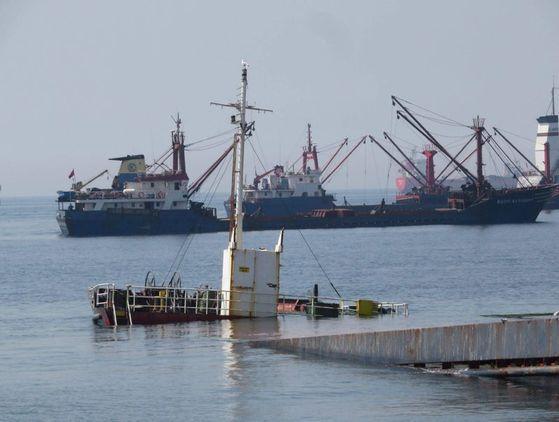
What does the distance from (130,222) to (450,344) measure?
438ft

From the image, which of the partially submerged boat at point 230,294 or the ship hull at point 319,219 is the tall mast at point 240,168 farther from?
the ship hull at point 319,219

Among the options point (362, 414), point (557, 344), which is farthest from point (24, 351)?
point (557, 344)

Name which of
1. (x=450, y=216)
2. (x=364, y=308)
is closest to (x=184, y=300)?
(x=364, y=308)

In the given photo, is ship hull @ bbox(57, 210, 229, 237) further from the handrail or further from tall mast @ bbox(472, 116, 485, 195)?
the handrail

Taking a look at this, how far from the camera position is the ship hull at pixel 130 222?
170 metres

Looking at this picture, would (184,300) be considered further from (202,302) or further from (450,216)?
(450,216)

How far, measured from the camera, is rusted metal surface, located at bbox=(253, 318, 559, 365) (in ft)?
123

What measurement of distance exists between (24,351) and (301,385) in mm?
16092

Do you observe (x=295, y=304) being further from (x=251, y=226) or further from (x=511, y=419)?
(x=251, y=226)

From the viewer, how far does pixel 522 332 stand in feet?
124

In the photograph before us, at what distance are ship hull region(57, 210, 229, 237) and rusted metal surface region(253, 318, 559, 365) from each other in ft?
412

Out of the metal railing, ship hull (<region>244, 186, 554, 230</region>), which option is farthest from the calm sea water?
ship hull (<region>244, 186, 554, 230</region>)

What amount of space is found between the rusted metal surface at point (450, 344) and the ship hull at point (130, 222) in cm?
12561

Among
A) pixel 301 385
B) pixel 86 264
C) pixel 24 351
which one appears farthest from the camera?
pixel 86 264
